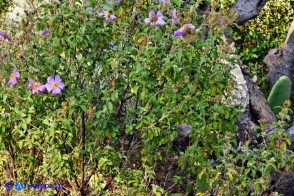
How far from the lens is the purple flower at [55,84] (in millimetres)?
3422

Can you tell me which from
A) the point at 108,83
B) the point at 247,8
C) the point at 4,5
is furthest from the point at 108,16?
the point at 4,5

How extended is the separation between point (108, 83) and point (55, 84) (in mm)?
377

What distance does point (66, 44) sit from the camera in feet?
11.6

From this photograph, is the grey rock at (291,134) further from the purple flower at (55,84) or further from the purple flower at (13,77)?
the purple flower at (13,77)

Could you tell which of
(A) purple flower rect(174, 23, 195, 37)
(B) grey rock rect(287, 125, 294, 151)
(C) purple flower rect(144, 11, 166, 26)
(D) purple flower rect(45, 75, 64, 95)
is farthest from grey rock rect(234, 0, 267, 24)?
(D) purple flower rect(45, 75, 64, 95)

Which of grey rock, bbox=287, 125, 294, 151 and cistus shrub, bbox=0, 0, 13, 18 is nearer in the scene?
grey rock, bbox=287, 125, 294, 151

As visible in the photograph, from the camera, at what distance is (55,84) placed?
344 centimetres

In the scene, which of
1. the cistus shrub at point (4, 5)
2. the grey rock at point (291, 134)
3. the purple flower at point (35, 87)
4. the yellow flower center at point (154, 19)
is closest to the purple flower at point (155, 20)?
the yellow flower center at point (154, 19)

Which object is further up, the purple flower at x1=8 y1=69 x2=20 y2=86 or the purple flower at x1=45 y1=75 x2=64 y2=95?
the purple flower at x1=8 y1=69 x2=20 y2=86

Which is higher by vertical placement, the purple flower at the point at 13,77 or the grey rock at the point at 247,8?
the grey rock at the point at 247,8

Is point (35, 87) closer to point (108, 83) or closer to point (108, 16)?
point (108, 83)

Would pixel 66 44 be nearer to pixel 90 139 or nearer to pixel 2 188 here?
pixel 90 139

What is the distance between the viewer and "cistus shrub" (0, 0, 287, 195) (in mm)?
3406

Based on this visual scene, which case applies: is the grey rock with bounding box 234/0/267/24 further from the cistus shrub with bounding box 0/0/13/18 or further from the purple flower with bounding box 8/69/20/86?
the purple flower with bounding box 8/69/20/86
